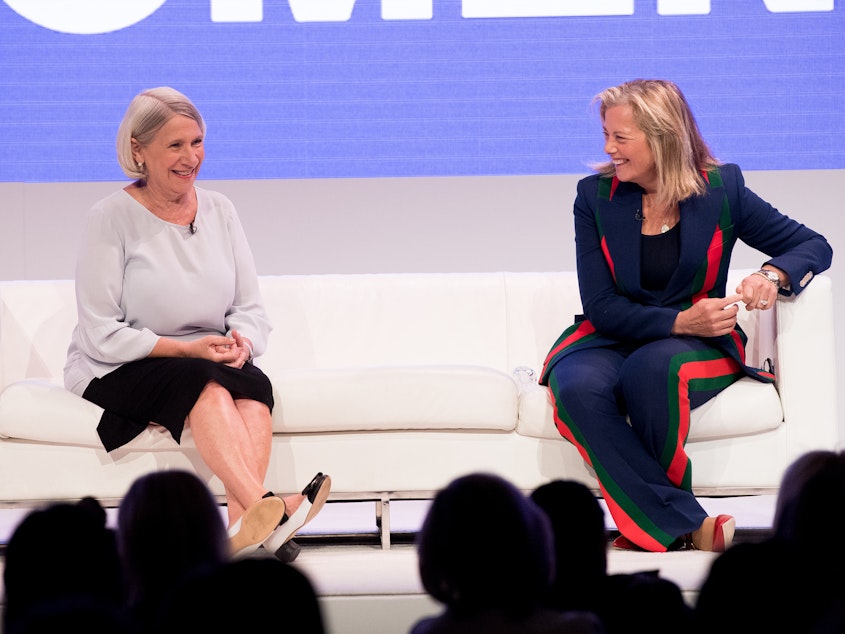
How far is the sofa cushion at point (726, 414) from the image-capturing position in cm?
284

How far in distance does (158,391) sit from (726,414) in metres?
1.41

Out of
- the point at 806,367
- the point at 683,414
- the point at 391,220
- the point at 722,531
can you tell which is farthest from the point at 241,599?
the point at 391,220

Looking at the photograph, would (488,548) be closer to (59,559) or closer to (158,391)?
(59,559)

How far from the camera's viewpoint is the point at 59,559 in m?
1.08

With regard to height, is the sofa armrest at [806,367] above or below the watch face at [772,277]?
below

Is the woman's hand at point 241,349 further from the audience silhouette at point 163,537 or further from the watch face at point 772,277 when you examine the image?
the audience silhouette at point 163,537

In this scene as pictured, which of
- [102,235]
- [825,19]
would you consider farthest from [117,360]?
[825,19]

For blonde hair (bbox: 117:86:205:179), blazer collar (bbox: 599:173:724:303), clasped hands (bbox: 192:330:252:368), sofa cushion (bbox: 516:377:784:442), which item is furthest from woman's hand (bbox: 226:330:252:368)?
blazer collar (bbox: 599:173:724:303)

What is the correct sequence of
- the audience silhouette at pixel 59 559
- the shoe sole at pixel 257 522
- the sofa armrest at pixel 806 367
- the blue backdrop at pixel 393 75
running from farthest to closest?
the blue backdrop at pixel 393 75
the sofa armrest at pixel 806 367
the shoe sole at pixel 257 522
the audience silhouette at pixel 59 559

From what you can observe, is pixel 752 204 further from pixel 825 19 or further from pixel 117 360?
pixel 117 360

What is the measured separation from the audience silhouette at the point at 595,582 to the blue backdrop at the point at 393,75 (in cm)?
281

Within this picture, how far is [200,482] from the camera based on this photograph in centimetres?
119

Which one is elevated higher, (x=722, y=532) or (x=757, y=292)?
(x=757, y=292)

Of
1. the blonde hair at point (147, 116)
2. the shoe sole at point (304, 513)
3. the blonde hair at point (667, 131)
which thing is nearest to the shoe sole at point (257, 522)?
the shoe sole at point (304, 513)
